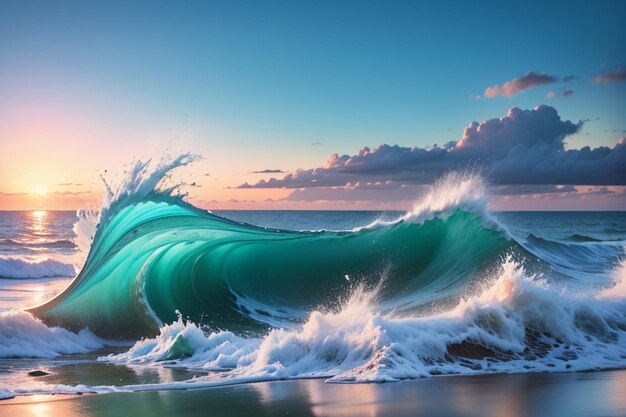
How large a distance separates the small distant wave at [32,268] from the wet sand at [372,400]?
892 inches

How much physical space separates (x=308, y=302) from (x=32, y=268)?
61.7 feet

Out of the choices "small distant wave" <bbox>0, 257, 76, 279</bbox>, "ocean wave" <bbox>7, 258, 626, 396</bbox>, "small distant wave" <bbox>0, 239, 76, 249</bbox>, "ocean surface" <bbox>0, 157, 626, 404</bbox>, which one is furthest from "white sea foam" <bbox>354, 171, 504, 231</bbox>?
"small distant wave" <bbox>0, 239, 76, 249</bbox>

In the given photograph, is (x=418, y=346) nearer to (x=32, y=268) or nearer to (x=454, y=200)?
(x=454, y=200)

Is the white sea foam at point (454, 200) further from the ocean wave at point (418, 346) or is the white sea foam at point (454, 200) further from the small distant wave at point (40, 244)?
the small distant wave at point (40, 244)

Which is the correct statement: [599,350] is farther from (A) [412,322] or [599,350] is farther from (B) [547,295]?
(A) [412,322]

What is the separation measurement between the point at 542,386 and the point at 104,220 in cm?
1106

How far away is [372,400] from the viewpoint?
22.8ft

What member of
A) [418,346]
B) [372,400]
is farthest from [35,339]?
[372,400]

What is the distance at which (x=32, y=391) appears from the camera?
7.89 m

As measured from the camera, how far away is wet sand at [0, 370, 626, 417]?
6520mm

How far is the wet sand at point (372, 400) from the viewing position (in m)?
6.52

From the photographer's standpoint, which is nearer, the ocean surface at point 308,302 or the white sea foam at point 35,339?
the ocean surface at point 308,302

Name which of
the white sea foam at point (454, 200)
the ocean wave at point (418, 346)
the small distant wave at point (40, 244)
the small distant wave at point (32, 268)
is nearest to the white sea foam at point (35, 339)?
the ocean wave at point (418, 346)

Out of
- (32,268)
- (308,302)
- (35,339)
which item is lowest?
(32,268)
